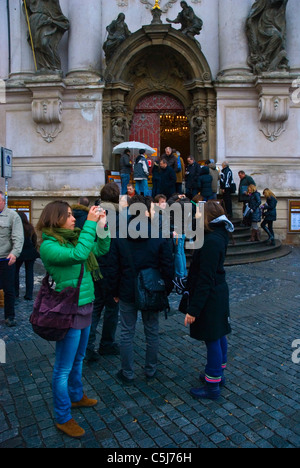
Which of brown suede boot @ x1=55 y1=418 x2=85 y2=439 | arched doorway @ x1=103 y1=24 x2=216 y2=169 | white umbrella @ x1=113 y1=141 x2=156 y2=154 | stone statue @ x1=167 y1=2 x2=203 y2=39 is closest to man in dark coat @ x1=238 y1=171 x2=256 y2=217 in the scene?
arched doorway @ x1=103 y1=24 x2=216 y2=169

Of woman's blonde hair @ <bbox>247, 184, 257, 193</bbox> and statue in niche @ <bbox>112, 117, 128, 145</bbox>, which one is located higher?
statue in niche @ <bbox>112, 117, 128, 145</bbox>

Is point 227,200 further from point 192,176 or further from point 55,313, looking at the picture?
point 55,313

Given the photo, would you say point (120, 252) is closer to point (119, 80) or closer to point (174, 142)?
point (119, 80)

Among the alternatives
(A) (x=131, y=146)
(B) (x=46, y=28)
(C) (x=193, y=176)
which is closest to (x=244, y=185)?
(C) (x=193, y=176)

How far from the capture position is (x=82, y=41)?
1301 centimetres

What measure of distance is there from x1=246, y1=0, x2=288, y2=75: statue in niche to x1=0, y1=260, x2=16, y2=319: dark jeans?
33.2 feet

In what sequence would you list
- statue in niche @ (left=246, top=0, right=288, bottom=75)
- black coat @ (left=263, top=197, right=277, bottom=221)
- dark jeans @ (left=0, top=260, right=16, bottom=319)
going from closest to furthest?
dark jeans @ (left=0, top=260, right=16, bottom=319) < black coat @ (left=263, top=197, right=277, bottom=221) < statue in niche @ (left=246, top=0, right=288, bottom=75)

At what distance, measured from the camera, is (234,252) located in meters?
10.1

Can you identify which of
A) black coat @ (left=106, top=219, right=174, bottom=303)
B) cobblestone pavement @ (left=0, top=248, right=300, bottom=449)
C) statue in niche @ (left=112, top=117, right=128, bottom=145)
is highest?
statue in niche @ (left=112, top=117, right=128, bottom=145)

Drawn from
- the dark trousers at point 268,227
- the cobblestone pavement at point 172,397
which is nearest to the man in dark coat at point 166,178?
the dark trousers at point 268,227

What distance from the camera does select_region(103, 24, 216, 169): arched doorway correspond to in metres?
12.8

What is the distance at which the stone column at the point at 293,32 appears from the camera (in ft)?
42.7

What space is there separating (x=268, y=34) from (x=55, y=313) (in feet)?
40.1

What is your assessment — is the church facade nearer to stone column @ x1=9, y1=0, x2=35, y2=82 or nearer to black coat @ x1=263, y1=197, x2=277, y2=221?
stone column @ x1=9, y1=0, x2=35, y2=82
